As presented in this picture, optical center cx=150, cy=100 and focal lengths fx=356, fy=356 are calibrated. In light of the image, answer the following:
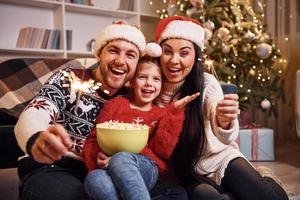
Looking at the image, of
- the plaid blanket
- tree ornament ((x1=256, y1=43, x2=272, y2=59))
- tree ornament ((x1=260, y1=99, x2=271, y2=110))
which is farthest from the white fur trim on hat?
tree ornament ((x1=260, y1=99, x2=271, y2=110))

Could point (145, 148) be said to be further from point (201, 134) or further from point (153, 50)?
point (153, 50)

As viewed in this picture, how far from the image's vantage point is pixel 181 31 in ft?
3.97

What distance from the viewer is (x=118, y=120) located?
42.8 inches

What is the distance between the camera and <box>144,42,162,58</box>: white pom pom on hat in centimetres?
116

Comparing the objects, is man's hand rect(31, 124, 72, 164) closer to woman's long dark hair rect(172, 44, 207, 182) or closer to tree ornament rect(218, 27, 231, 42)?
woman's long dark hair rect(172, 44, 207, 182)

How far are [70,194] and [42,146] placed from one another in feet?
0.76

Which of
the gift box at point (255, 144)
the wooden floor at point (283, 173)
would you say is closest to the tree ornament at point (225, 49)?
the gift box at point (255, 144)

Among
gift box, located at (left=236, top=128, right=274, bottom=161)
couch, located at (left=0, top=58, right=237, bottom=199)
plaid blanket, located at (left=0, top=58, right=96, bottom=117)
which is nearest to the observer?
couch, located at (left=0, top=58, right=237, bottom=199)

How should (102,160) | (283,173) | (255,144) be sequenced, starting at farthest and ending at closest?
1. (255,144)
2. (283,173)
3. (102,160)

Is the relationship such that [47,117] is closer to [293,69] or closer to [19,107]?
[19,107]

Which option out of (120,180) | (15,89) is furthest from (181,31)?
(15,89)

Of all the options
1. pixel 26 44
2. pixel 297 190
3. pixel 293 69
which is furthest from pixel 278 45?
pixel 26 44

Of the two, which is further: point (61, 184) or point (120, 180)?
point (61, 184)

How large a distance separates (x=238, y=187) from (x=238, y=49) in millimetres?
1883
